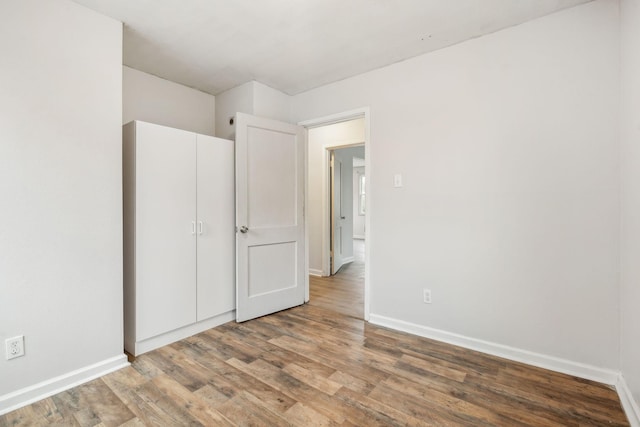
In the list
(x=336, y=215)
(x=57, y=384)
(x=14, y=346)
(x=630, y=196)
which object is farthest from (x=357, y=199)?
(x=14, y=346)

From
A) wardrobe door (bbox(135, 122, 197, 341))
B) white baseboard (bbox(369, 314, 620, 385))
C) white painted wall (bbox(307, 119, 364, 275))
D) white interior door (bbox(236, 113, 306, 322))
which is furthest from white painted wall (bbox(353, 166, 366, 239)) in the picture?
wardrobe door (bbox(135, 122, 197, 341))

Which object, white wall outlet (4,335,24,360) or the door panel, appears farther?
the door panel

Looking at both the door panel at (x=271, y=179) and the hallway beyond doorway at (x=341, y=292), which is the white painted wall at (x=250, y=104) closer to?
the door panel at (x=271, y=179)

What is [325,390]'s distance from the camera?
182 cm

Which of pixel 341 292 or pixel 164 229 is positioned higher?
pixel 164 229

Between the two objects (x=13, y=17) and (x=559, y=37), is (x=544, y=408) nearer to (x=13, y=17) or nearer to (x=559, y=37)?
(x=559, y=37)

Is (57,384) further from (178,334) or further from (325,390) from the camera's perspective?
(325,390)

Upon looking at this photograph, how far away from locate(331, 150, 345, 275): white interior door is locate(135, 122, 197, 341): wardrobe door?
264 cm

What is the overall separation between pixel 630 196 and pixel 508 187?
25.2 inches

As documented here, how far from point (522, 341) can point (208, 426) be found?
2.16 metres

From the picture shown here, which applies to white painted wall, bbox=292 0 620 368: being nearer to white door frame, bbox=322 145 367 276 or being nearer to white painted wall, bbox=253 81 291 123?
white painted wall, bbox=253 81 291 123

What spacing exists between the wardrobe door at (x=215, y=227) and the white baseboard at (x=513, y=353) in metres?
1.55

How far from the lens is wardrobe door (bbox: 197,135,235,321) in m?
2.67

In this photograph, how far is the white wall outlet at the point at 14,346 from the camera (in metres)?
1.67
